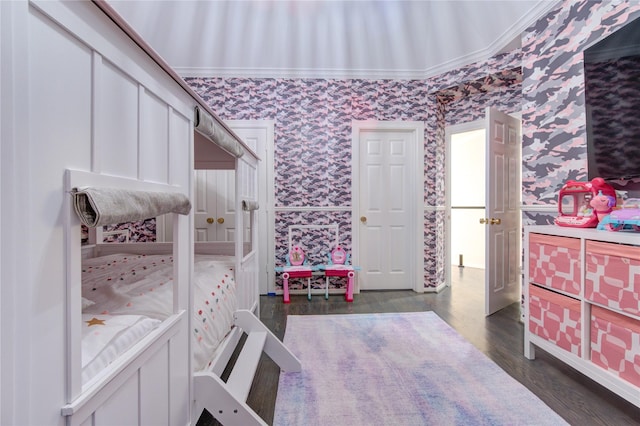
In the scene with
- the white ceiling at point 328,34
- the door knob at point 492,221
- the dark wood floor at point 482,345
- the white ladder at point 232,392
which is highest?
the white ceiling at point 328,34

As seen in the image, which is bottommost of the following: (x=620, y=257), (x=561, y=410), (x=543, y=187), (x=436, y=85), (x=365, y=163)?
(x=561, y=410)

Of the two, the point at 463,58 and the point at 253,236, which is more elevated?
the point at 463,58

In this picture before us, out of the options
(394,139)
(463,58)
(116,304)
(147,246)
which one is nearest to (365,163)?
(394,139)

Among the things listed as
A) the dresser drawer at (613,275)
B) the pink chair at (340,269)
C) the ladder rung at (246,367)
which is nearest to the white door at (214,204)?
the pink chair at (340,269)

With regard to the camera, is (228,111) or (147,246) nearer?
(147,246)

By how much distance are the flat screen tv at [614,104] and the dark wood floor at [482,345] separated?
4.16ft

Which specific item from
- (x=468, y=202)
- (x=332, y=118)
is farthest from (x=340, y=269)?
(x=468, y=202)

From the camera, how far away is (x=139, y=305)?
1.20m

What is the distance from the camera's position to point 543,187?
2592 mm

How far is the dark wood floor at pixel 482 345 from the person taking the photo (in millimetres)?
1576

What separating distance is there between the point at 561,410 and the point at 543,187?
1725 mm

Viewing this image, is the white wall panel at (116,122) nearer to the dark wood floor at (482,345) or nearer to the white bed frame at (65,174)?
the white bed frame at (65,174)

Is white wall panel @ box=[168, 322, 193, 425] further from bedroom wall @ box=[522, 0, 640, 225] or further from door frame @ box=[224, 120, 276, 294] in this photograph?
bedroom wall @ box=[522, 0, 640, 225]

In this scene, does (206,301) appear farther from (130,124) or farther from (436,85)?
(436,85)
